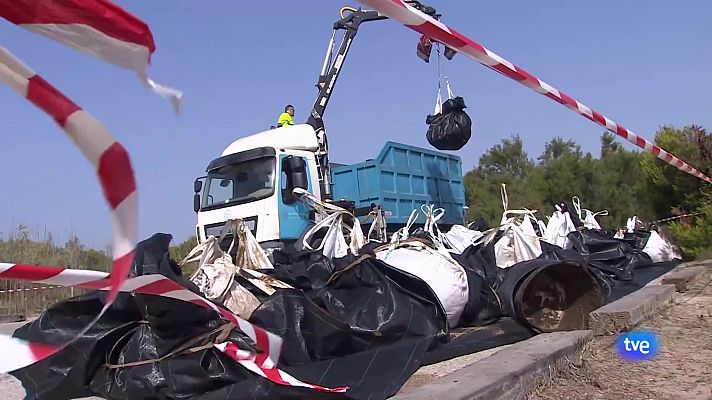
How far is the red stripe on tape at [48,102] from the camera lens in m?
1.36

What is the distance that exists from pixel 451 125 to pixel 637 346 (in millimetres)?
5905

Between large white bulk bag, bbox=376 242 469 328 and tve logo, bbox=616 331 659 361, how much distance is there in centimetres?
116

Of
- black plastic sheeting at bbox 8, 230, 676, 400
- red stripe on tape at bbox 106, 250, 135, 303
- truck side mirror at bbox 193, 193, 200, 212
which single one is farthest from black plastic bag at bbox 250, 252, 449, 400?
truck side mirror at bbox 193, 193, 200, 212

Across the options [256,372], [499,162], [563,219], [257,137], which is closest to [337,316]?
[256,372]

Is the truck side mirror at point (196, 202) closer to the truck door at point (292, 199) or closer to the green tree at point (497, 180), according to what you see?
the truck door at point (292, 199)

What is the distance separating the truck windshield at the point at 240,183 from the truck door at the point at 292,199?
0.52 ft

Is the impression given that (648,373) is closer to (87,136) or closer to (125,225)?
(125,225)

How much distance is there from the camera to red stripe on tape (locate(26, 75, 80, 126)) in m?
1.36

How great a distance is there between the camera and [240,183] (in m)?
9.21

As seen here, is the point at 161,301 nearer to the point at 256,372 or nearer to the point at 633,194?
the point at 256,372

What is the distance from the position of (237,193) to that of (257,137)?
96 cm

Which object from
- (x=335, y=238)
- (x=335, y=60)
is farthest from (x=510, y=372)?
(x=335, y=60)

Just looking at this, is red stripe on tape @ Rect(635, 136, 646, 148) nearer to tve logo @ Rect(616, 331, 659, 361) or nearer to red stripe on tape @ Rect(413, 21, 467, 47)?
tve logo @ Rect(616, 331, 659, 361)

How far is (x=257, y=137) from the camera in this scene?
31.6 ft
